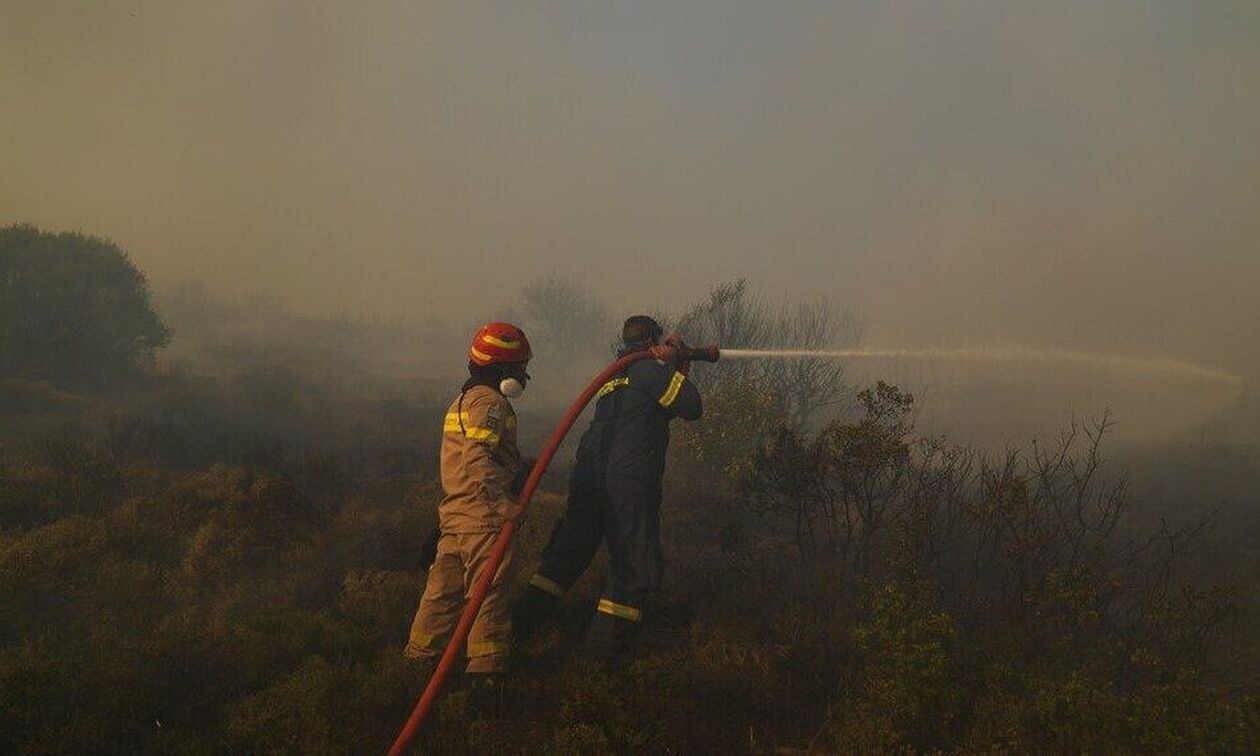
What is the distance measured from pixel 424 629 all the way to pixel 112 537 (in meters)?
4.40

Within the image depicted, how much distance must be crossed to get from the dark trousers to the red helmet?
1.14m

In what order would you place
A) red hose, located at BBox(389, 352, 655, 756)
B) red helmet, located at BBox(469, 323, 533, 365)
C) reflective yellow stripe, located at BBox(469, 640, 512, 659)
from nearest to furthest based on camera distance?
1. red hose, located at BBox(389, 352, 655, 756)
2. reflective yellow stripe, located at BBox(469, 640, 512, 659)
3. red helmet, located at BBox(469, 323, 533, 365)

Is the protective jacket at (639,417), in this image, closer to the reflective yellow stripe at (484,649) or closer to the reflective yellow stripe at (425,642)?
the reflective yellow stripe at (484,649)

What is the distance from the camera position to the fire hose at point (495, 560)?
4.05 m

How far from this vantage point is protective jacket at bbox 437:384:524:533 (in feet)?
15.9

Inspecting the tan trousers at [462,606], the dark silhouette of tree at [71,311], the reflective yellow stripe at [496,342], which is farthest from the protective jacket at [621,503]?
the dark silhouette of tree at [71,311]

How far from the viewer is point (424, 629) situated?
16.2 ft

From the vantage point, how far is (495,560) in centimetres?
462

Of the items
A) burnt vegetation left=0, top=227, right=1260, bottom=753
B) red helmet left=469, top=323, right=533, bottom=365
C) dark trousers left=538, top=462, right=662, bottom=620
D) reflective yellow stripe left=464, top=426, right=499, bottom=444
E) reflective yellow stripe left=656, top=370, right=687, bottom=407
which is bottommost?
burnt vegetation left=0, top=227, right=1260, bottom=753

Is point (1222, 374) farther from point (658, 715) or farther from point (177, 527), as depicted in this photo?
point (177, 527)

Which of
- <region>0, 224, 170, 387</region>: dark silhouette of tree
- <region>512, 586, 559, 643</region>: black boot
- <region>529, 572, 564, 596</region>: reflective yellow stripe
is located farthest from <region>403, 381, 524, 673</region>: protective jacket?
<region>0, 224, 170, 387</region>: dark silhouette of tree

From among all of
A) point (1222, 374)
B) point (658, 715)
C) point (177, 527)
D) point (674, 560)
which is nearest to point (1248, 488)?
point (1222, 374)

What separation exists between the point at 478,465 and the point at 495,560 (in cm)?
63

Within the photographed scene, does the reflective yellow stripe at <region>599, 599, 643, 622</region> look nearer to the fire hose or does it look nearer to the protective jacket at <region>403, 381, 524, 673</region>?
the protective jacket at <region>403, 381, 524, 673</region>
